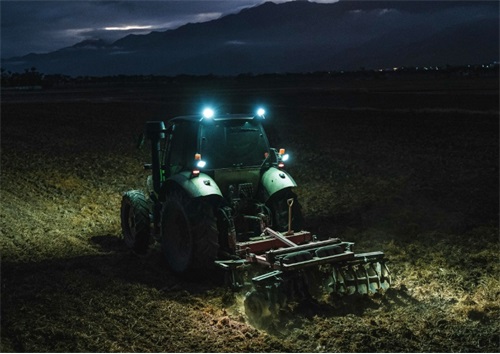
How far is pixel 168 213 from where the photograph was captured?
8.77 metres

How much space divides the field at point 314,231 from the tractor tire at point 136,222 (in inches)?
8.0

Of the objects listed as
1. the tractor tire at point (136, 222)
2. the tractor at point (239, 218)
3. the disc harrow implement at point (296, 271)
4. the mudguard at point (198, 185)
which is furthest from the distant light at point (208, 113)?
the tractor tire at point (136, 222)

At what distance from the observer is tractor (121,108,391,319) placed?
7570 millimetres

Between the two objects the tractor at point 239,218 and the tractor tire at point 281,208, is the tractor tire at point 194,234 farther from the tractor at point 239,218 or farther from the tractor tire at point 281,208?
the tractor tire at point 281,208

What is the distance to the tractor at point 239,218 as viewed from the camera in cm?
757

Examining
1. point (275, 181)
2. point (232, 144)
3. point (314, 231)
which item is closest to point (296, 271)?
point (275, 181)

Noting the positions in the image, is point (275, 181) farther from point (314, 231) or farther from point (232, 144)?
point (314, 231)

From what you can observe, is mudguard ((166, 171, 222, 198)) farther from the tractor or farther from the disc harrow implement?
the disc harrow implement

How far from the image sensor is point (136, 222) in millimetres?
9695

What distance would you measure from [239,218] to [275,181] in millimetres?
730

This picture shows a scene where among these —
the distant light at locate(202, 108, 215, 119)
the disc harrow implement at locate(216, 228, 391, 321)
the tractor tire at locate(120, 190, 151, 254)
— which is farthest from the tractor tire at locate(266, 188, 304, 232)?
the tractor tire at locate(120, 190, 151, 254)

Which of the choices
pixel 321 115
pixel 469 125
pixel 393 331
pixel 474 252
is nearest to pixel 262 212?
pixel 393 331

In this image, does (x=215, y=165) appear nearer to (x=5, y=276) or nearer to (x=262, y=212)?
(x=262, y=212)

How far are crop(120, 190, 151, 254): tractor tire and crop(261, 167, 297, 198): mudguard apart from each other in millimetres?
2069
